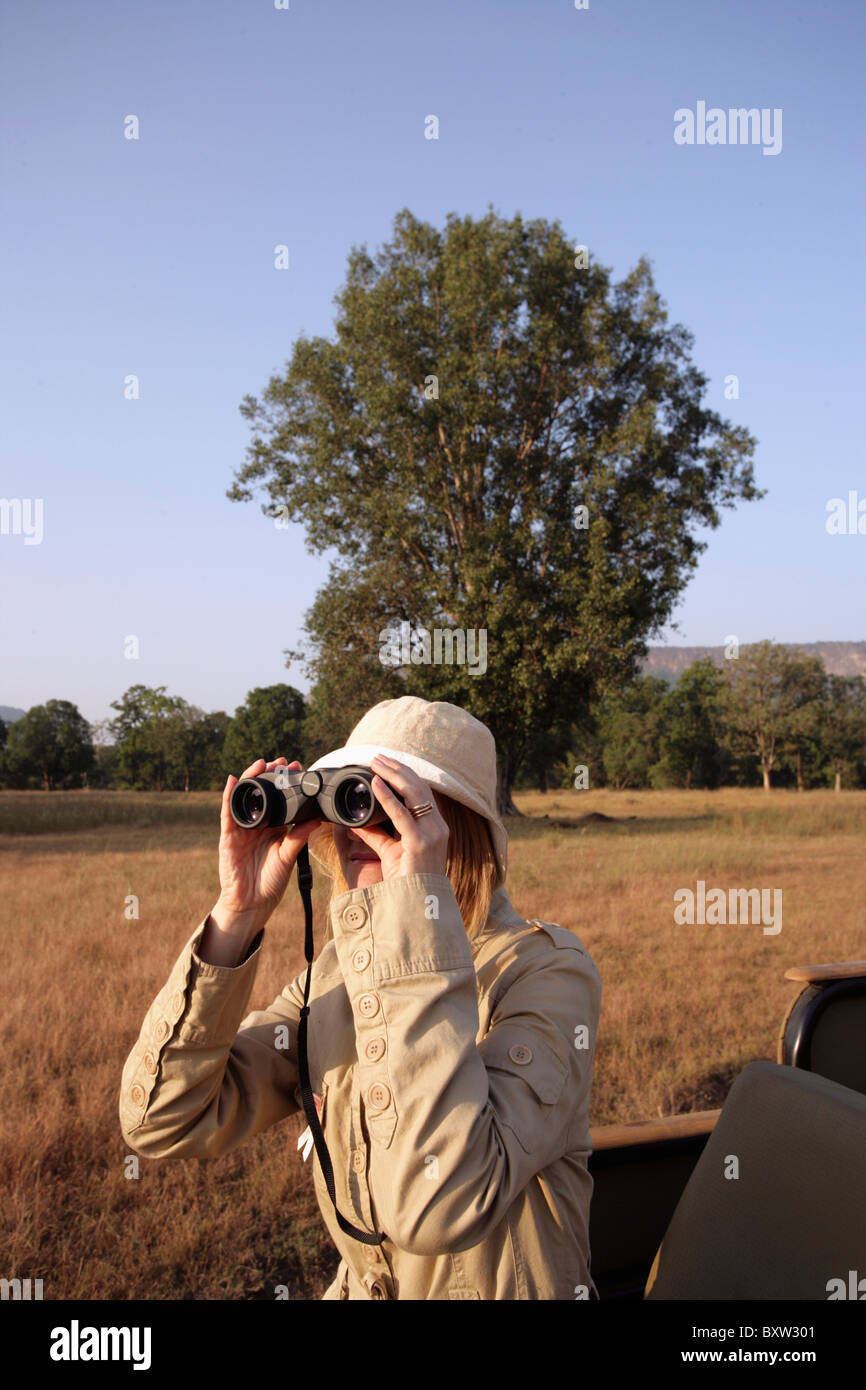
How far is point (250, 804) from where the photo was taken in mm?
1530

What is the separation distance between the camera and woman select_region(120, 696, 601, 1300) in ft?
3.79

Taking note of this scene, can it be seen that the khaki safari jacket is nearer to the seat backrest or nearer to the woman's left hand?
the woman's left hand

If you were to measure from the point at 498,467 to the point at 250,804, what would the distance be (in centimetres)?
1907

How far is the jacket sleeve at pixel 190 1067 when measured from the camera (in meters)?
1.46

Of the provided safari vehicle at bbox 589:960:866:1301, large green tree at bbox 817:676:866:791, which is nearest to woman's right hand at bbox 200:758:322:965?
safari vehicle at bbox 589:960:866:1301

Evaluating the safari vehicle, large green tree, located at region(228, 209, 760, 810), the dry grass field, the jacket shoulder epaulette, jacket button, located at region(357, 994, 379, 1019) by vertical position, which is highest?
large green tree, located at region(228, 209, 760, 810)

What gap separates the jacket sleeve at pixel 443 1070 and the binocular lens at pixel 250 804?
267 mm

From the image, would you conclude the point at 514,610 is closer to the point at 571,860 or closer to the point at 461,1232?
the point at 571,860

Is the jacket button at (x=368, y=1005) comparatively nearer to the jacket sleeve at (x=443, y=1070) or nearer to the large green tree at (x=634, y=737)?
the jacket sleeve at (x=443, y=1070)

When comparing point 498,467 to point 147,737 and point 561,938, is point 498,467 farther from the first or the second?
point 147,737

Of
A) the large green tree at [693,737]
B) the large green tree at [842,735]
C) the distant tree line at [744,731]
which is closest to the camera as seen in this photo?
the distant tree line at [744,731]

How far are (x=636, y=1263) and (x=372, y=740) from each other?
4.70 feet

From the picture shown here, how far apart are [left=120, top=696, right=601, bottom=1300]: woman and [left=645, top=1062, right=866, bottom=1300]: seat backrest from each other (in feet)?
0.84

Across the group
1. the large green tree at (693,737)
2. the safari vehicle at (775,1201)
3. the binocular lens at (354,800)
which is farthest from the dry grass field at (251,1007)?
the large green tree at (693,737)
